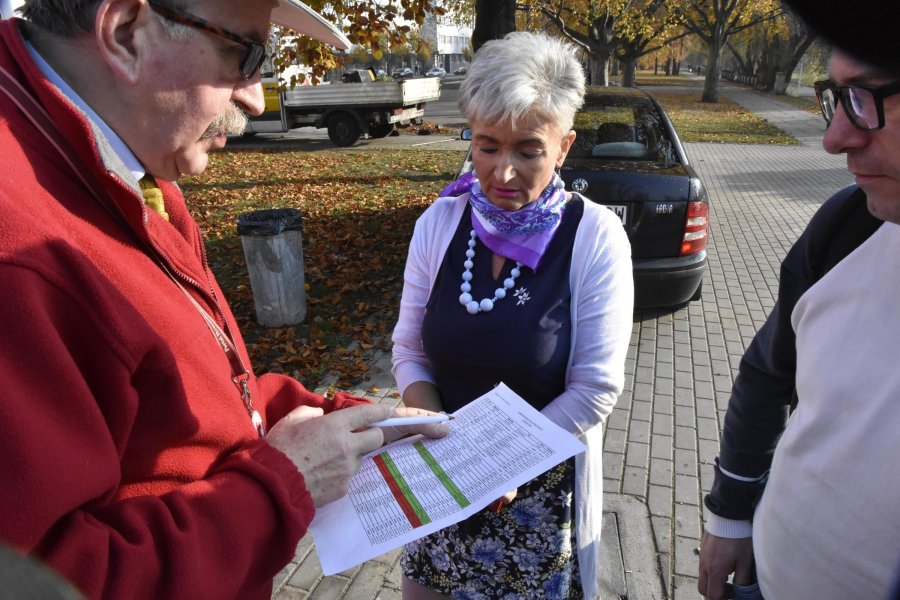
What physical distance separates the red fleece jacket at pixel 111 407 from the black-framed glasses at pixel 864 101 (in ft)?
3.78

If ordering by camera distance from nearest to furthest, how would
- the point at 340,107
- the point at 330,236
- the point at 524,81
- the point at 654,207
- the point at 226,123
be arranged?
the point at 226,123
the point at 524,81
the point at 654,207
the point at 330,236
the point at 340,107

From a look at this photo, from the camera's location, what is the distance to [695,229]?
16.0 feet

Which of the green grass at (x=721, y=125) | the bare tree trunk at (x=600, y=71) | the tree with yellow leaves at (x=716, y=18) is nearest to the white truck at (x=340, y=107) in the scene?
the green grass at (x=721, y=125)

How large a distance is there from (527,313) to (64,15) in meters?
1.25

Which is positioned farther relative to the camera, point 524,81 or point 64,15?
point 524,81

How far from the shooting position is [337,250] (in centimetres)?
732

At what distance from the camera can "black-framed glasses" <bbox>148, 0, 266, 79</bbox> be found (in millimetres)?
1054

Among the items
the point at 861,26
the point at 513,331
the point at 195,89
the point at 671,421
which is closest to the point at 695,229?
the point at 671,421

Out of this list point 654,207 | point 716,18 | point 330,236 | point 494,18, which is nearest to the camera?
point 654,207

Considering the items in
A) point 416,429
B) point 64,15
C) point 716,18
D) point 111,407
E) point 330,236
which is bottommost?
point 330,236

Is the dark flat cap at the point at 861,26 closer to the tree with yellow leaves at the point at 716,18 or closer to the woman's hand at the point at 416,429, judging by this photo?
the woman's hand at the point at 416,429

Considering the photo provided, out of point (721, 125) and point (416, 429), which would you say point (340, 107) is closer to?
point (721, 125)

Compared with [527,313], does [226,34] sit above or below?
above

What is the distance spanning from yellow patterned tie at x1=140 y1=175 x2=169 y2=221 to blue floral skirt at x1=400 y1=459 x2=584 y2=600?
122 cm
